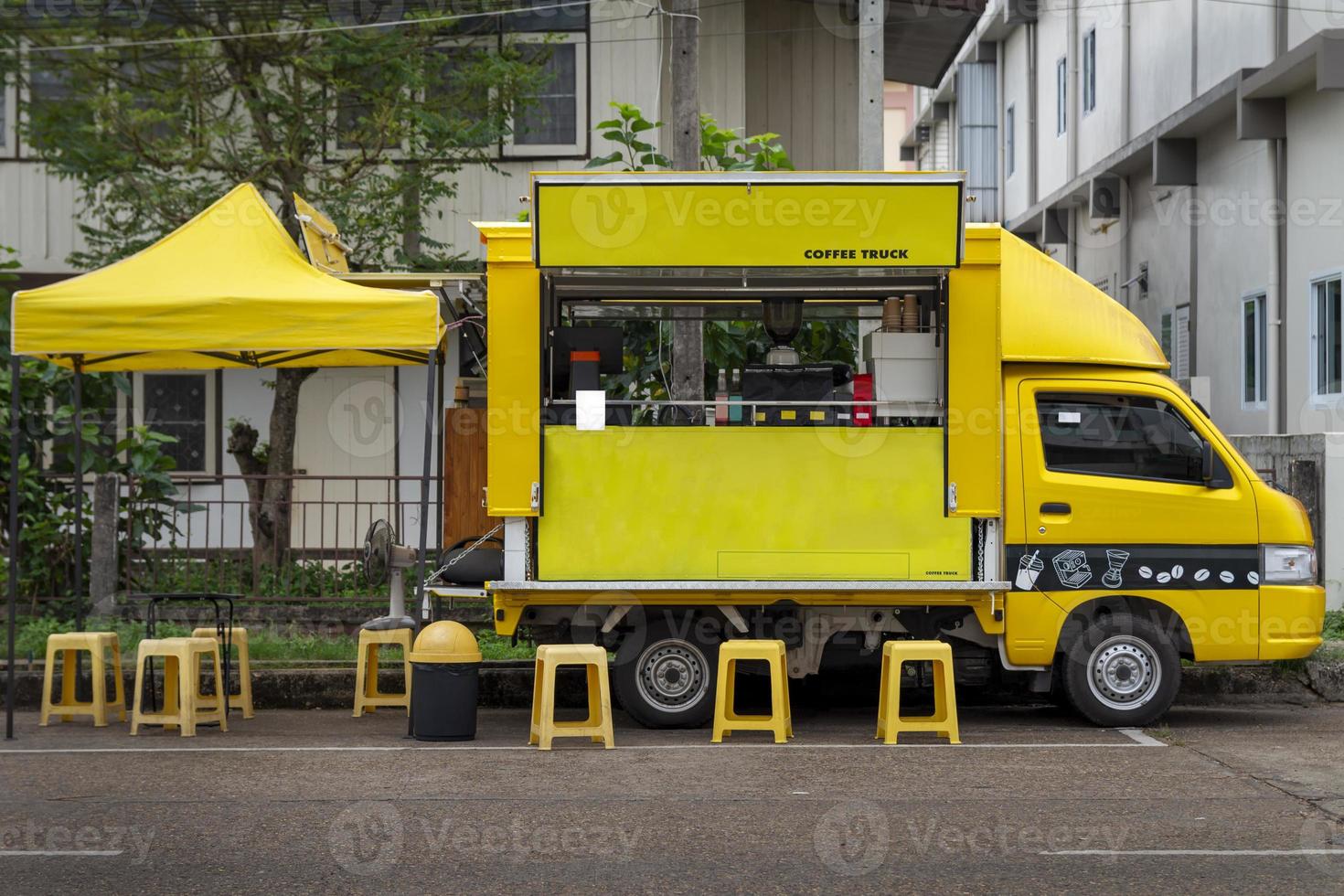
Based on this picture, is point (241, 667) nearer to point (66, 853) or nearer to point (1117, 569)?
point (66, 853)

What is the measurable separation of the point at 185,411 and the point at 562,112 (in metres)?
5.92

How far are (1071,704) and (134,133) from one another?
1058 cm

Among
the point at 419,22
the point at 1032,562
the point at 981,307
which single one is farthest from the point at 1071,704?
the point at 419,22

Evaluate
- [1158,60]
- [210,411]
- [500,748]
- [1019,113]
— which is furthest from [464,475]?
[1019,113]

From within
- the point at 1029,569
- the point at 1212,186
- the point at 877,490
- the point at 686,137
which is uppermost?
the point at 1212,186

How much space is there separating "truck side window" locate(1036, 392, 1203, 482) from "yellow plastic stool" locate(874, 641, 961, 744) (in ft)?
4.76

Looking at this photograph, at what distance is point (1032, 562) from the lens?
382 inches

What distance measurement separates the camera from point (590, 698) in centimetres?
953

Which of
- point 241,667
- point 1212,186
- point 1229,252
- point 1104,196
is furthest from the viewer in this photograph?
point 1104,196

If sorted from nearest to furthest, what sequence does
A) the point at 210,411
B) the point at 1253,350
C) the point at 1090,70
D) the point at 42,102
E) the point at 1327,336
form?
the point at 1327,336
the point at 42,102
the point at 1253,350
the point at 210,411
the point at 1090,70

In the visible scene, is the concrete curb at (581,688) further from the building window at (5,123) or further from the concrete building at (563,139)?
the building window at (5,123)

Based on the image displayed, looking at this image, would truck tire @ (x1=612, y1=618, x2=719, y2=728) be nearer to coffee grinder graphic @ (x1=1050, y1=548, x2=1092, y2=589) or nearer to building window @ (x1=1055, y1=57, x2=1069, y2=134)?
coffee grinder graphic @ (x1=1050, y1=548, x2=1092, y2=589)

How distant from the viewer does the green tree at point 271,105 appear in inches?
609

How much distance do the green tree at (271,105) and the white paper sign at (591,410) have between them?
20.3 feet
